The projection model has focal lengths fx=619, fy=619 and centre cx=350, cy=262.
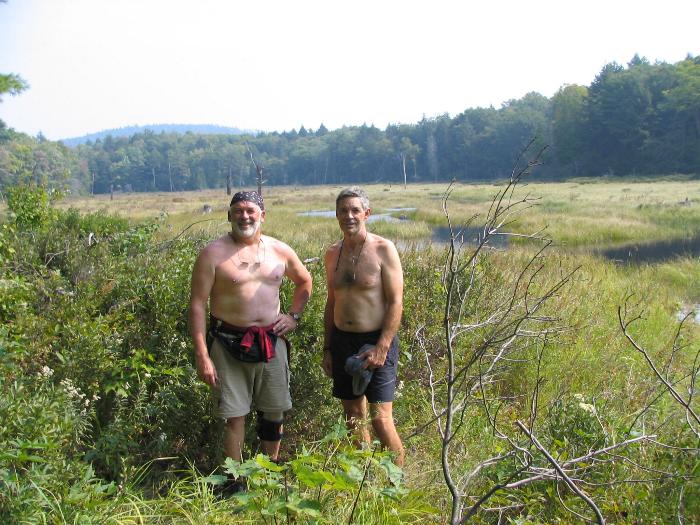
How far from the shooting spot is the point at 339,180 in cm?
12006

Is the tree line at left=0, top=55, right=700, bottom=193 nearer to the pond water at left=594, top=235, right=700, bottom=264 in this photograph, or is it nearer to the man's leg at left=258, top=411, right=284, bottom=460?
the pond water at left=594, top=235, right=700, bottom=264

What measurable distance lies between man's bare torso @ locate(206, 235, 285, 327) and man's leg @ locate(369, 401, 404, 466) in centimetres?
90

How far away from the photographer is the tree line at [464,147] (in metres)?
71.0

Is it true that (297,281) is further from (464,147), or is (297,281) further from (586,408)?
(464,147)

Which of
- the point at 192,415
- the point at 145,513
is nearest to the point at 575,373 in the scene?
the point at 192,415

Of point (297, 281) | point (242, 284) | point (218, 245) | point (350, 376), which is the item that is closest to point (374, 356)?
point (350, 376)

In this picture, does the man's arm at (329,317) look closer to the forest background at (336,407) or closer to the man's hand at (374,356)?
the man's hand at (374,356)

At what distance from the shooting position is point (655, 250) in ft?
66.9

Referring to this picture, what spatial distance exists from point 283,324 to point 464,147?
332 ft

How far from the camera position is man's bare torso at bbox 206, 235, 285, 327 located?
156 inches

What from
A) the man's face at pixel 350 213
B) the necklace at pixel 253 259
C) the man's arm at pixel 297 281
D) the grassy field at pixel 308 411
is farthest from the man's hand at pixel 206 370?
the man's face at pixel 350 213

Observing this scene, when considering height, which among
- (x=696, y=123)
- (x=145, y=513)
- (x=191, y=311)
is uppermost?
(x=696, y=123)

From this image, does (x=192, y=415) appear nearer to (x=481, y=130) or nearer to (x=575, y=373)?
(x=575, y=373)

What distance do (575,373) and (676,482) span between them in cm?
289
